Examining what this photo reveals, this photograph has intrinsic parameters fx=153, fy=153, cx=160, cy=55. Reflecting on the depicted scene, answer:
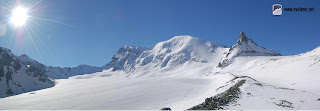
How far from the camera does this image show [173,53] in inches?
7441

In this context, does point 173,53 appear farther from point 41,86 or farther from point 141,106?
point 141,106

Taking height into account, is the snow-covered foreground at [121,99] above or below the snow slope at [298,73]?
below

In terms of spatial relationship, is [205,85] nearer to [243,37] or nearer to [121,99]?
[121,99]

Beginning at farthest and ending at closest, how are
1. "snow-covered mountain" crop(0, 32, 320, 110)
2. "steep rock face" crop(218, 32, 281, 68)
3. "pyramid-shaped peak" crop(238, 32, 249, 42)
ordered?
1. "pyramid-shaped peak" crop(238, 32, 249, 42)
2. "steep rock face" crop(218, 32, 281, 68)
3. "snow-covered mountain" crop(0, 32, 320, 110)

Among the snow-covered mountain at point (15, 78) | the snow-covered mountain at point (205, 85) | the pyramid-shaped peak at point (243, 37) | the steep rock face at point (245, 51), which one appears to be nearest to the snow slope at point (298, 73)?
the snow-covered mountain at point (205, 85)

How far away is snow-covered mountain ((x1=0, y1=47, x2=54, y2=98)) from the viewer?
2845 inches

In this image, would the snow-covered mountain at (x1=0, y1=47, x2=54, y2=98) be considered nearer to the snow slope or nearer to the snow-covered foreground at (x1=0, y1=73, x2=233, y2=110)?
the snow-covered foreground at (x1=0, y1=73, x2=233, y2=110)

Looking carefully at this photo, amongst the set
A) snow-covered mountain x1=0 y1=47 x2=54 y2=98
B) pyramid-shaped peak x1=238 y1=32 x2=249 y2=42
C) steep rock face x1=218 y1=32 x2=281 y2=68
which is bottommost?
snow-covered mountain x1=0 y1=47 x2=54 y2=98

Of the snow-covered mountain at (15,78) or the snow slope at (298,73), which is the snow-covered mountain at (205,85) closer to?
the snow slope at (298,73)

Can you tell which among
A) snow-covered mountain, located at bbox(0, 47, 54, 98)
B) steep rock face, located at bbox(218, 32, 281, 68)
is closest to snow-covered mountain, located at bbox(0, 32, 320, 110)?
steep rock face, located at bbox(218, 32, 281, 68)

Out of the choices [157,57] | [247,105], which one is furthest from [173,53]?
[247,105]

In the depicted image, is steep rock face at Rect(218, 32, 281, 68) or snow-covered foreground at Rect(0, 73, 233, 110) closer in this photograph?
snow-covered foreground at Rect(0, 73, 233, 110)

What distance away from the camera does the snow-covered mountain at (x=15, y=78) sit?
72.3 meters

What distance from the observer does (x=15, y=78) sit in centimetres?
8138
